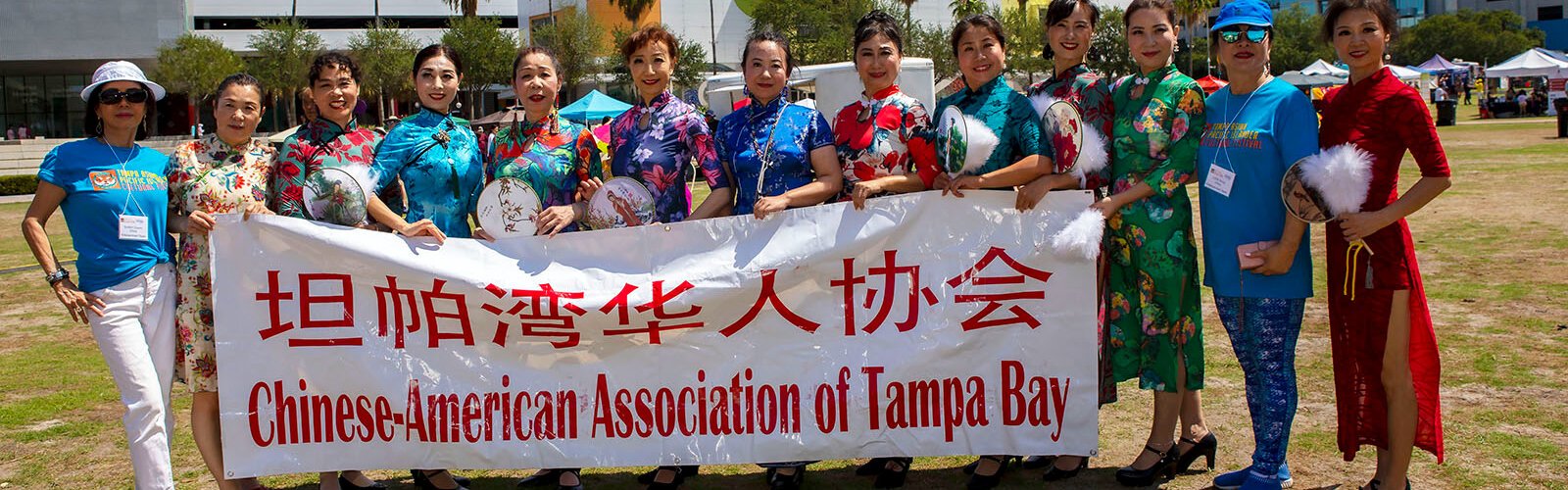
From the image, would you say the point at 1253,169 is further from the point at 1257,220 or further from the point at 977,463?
the point at 977,463

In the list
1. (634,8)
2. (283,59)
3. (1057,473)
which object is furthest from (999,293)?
(634,8)

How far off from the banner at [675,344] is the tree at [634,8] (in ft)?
190

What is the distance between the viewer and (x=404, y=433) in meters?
4.24

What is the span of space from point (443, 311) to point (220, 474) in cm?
102

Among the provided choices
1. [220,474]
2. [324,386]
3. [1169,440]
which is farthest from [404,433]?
[1169,440]

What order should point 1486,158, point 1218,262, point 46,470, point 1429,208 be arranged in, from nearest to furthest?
point 1218,262 < point 46,470 < point 1429,208 < point 1486,158

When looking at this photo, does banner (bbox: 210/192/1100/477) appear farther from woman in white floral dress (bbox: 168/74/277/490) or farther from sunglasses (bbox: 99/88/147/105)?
sunglasses (bbox: 99/88/147/105)

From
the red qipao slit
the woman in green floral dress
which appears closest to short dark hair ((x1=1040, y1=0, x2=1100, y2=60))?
the woman in green floral dress

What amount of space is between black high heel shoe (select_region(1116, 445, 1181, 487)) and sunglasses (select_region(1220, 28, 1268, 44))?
1.50 meters

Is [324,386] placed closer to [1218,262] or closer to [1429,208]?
[1218,262]

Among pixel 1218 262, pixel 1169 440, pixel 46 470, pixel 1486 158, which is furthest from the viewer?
pixel 1486 158

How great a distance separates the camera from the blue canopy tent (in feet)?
86.4

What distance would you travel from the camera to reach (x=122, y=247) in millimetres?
4012

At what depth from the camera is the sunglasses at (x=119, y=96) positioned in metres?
4.04
